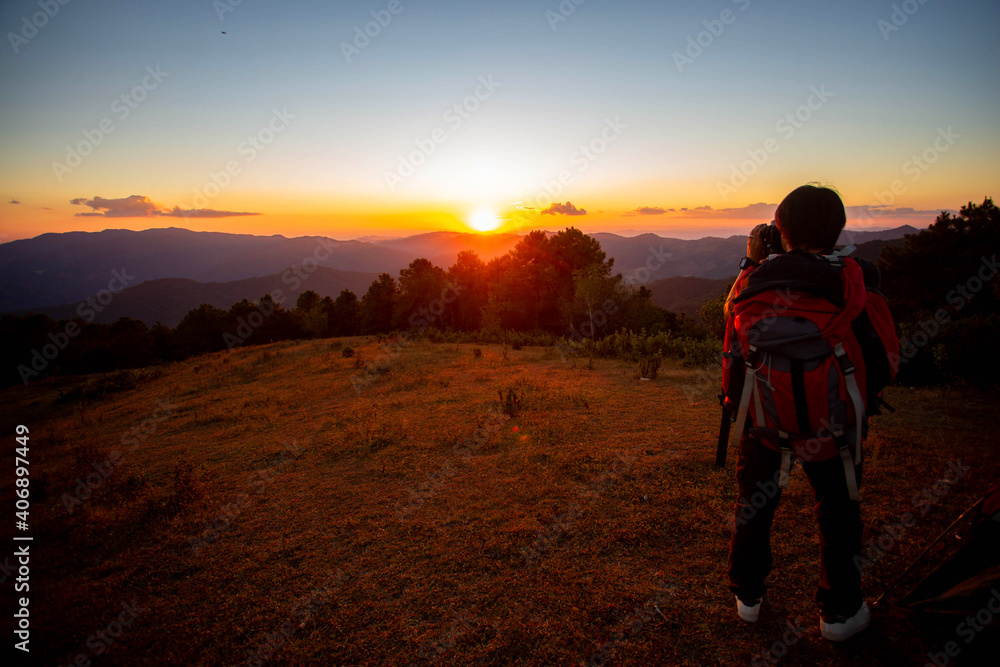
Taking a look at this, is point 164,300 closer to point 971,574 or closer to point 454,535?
point 454,535

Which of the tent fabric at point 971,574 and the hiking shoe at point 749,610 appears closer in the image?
the tent fabric at point 971,574

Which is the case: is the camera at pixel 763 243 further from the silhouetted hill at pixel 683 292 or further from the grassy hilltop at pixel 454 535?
the silhouetted hill at pixel 683 292

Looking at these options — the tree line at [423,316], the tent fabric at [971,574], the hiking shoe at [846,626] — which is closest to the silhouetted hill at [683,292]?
the tree line at [423,316]

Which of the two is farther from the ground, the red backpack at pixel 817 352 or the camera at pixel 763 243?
the camera at pixel 763 243

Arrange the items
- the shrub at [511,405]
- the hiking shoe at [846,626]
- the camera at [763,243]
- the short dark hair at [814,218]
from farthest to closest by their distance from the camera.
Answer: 1. the shrub at [511,405]
2. the camera at [763,243]
3. the hiking shoe at [846,626]
4. the short dark hair at [814,218]

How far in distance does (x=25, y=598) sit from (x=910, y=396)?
44.0ft

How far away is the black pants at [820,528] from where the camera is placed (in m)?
2.37

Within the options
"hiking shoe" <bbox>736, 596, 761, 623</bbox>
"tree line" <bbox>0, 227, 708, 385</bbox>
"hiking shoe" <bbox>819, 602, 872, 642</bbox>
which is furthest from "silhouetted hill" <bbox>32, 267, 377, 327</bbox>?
"hiking shoe" <bbox>819, 602, 872, 642</bbox>

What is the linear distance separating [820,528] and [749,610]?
2.73 ft

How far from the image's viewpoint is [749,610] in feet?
9.04

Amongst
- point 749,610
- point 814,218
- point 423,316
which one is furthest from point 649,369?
point 423,316

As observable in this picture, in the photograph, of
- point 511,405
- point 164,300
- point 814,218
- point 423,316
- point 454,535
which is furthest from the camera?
point 164,300

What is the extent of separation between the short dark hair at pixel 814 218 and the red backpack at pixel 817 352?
170 mm

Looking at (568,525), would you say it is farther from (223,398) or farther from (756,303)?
(223,398)
